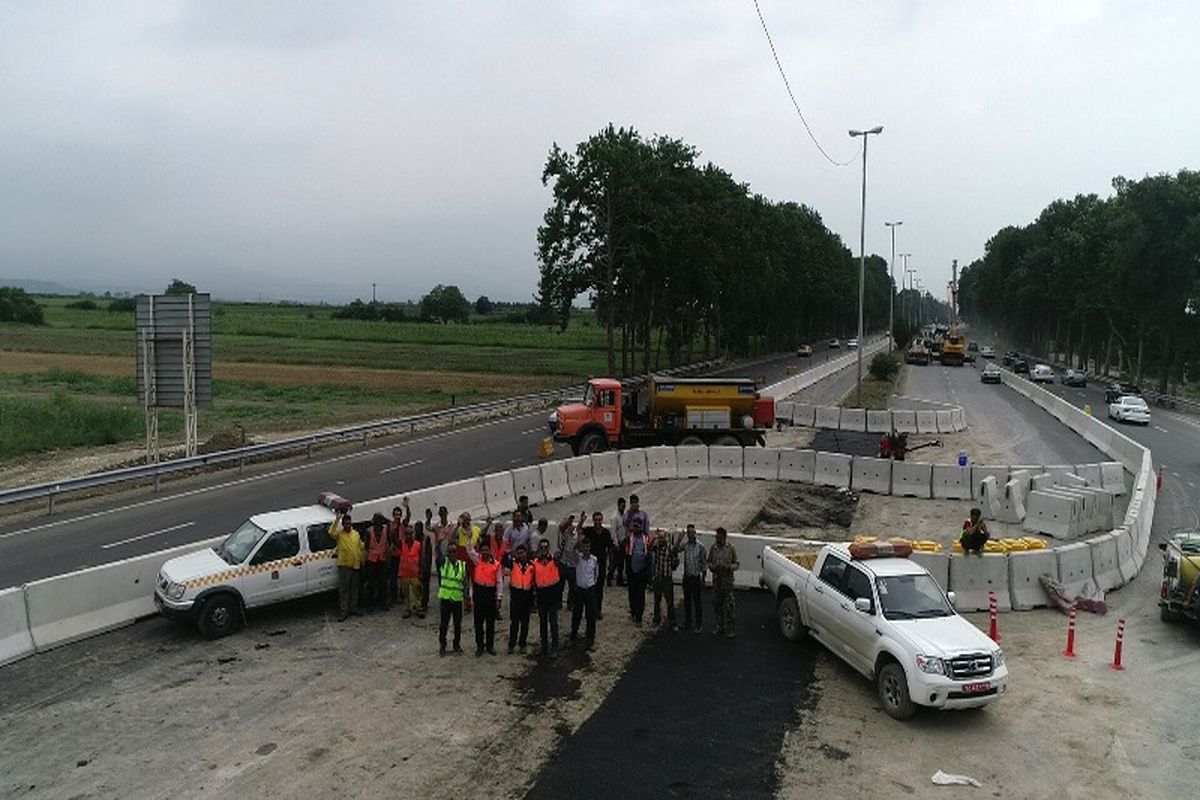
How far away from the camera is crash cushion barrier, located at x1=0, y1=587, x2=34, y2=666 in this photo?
12.1m

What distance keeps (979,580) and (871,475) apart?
11334 millimetres

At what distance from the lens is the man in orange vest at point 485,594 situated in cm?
1209

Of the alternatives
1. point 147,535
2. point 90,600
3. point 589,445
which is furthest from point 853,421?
point 90,600

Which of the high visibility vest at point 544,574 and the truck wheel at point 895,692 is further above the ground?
the high visibility vest at point 544,574

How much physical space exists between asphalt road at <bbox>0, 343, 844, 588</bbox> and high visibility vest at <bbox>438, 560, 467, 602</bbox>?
916 centimetres

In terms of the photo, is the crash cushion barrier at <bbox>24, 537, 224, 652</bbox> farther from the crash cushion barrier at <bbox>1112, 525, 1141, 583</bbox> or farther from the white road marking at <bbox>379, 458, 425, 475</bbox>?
the crash cushion barrier at <bbox>1112, 525, 1141, 583</bbox>

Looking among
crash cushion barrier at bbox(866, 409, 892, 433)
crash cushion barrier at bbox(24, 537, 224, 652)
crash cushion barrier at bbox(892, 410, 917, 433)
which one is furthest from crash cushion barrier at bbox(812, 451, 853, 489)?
crash cushion barrier at bbox(24, 537, 224, 652)

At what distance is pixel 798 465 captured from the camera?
89.7 feet

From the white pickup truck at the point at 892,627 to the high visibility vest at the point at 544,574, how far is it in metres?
3.63

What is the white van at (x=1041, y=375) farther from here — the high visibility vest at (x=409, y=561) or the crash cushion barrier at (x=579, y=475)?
the high visibility vest at (x=409, y=561)

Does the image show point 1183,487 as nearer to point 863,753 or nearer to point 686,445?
point 686,445

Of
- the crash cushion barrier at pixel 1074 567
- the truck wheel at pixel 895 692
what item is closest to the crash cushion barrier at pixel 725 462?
the crash cushion barrier at pixel 1074 567

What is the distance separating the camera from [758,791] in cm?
883

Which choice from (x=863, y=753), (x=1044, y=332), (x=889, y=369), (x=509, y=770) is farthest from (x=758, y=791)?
(x=1044, y=332)
